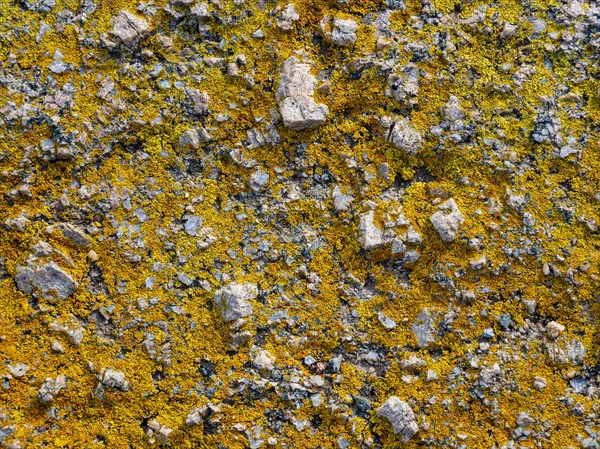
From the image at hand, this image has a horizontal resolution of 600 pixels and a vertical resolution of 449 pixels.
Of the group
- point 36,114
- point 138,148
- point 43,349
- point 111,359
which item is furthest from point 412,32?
point 43,349

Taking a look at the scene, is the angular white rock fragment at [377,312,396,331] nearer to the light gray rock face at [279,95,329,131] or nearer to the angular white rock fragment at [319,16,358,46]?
the light gray rock face at [279,95,329,131]

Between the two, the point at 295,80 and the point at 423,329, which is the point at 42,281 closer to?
the point at 295,80

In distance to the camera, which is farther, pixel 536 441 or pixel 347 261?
pixel 347 261

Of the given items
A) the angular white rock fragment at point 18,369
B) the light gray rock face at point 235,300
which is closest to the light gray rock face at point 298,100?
the light gray rock face at point 235,300

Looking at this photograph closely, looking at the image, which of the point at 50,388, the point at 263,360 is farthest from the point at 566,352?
the point at 50,388

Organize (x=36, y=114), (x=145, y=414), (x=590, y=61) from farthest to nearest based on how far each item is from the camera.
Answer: (x=590, y=61) < (x=36, y=114) < (x=145, y=414)

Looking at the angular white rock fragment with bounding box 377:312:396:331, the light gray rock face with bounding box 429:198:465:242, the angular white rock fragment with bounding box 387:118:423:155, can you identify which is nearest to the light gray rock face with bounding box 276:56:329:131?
the angular white rock fragment with bounding box 387:118:423:155

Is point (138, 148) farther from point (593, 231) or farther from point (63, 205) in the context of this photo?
point (593, 231)
